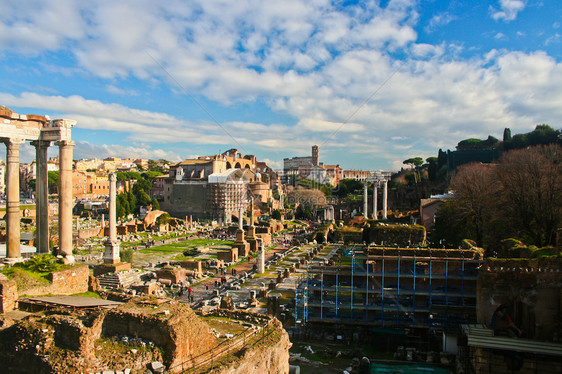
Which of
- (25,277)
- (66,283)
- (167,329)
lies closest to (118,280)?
(66,283)

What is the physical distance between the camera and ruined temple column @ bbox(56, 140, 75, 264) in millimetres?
14664

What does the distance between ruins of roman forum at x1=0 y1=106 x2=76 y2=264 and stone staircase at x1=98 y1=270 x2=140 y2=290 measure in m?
5.79

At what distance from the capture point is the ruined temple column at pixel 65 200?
1466cm

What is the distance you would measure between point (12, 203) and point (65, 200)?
5.24 ft

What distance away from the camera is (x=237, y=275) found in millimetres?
26609

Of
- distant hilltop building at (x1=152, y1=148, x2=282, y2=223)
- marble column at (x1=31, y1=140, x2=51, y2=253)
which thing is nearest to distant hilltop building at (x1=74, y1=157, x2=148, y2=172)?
distant hilltop building at (x1=152, y1=148, x2=282, y2=223)

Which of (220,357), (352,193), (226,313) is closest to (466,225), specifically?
(226,313)

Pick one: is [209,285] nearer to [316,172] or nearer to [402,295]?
[402,295]

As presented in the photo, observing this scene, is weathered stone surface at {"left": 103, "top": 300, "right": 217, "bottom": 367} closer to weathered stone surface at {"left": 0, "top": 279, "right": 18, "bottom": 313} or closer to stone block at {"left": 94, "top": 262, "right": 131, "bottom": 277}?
weathered stone surface at {"left": 0, "top": 279, "right": 18, "bottom": 313}

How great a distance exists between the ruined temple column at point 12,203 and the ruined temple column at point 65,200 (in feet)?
4.33

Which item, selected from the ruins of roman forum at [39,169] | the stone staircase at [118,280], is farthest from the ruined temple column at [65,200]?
the stone staircase at [118,280]

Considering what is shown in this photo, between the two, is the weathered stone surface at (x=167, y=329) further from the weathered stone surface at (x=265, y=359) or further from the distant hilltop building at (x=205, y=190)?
the distant hilltop building at (x=205, y=190)

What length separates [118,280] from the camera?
Answer: 68.7 ft

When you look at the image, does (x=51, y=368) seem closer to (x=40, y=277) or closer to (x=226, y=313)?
(x=226, y=313)
